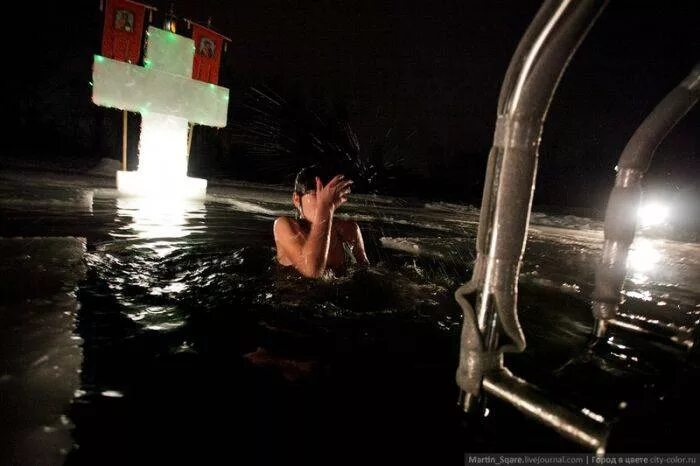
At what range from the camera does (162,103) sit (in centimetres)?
1096

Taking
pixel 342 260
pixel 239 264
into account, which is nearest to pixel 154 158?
pixel 239 264

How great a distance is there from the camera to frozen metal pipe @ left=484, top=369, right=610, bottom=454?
103 centimetres

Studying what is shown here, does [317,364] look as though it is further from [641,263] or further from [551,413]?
[641,263]

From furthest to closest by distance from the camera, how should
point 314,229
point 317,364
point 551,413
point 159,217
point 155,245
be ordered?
point 159,217 < point 155,245 < point 314,229 < point 317,364 < point 551,413

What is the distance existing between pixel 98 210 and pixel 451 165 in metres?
50.6

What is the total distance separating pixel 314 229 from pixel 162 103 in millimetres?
9624

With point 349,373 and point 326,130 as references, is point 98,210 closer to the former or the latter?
point 349,373

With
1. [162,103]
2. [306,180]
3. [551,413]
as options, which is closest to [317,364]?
[551,413]

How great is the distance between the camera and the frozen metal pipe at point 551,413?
1.03 m

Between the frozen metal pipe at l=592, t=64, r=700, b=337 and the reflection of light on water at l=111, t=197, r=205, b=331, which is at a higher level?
the frozen metal pipe at l=592, t=64, r=700, b=337

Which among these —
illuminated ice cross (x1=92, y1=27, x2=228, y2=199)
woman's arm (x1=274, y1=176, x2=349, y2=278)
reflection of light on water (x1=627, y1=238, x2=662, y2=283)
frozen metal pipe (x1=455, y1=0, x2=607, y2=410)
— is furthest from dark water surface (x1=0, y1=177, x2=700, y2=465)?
illuminated ice cross (x1=92, y1=27, x2=228, y2=199)

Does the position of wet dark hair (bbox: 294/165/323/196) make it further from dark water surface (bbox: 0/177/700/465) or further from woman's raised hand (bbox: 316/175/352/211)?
dark water surface (bbox: 0/177/700/465)

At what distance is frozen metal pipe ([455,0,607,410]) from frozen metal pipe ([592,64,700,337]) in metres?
1.26

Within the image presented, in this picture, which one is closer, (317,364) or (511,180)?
(511,180)
